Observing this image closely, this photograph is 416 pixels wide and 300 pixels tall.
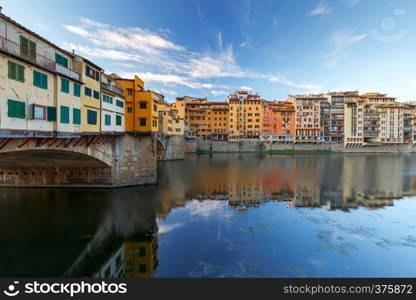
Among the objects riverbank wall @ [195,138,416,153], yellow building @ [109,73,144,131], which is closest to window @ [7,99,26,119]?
yellow building @ [109,73,144,131]

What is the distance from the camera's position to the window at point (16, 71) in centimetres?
1173

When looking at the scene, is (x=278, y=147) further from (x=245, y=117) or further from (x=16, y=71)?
(x=16, y=71)

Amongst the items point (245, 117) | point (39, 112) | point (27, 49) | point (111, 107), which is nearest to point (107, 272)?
point (39, 112)

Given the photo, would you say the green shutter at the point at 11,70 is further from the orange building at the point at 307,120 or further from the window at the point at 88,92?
the orange building at the point at 307,120

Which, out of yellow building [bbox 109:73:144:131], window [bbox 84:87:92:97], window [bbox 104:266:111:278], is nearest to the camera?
window [bbox 104:266:111:278]

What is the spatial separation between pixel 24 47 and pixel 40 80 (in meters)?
2.12

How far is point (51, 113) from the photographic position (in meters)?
14.8

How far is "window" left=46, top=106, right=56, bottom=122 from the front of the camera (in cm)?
1452

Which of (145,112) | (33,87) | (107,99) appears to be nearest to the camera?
(33,87)

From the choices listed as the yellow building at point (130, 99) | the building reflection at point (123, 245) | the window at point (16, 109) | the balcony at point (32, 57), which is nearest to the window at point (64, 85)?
the balcony at point (32, 57)

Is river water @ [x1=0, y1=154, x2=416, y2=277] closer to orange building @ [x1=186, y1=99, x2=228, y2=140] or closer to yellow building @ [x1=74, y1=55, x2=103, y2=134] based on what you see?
yellow building @ [x1=74, y1=55, x2=103, y2=134]

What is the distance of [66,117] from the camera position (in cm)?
1633

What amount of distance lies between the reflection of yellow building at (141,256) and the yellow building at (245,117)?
8012cm

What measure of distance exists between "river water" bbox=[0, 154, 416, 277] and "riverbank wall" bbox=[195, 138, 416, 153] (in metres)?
60.4
